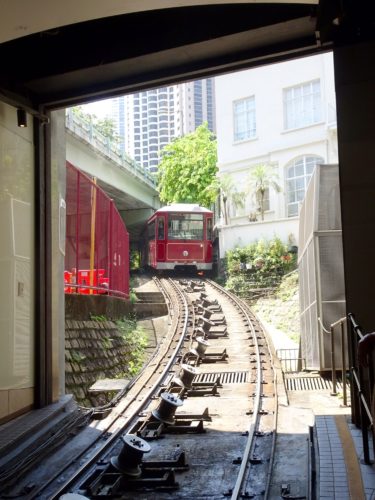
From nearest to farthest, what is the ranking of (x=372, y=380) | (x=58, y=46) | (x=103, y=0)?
(x=372, y=380) < (x=103, y=0) < (x=58, y=46)

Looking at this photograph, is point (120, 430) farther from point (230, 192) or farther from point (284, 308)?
point (230, 192)

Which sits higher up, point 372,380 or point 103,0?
point 103,0

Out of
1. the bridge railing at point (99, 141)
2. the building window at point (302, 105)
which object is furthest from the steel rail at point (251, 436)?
the building window at point (302, 105)

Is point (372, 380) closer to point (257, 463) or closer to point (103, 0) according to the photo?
point (257, 463)

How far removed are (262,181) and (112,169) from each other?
733 cm

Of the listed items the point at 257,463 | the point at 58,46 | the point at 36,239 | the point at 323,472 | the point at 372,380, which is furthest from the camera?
the point at 36,239

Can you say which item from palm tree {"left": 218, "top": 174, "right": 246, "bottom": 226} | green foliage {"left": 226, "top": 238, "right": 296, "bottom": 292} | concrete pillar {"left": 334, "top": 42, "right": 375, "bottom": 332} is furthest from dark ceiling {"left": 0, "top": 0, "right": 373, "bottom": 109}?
palm tree {"left": 218, "top": 174, "right": 246, "bottom": 226}

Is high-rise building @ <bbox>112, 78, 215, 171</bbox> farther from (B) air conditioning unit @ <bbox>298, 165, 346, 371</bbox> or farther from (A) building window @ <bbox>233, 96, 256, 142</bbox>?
(B) air conditioning unit @ <bbox>298, 165, 346, 371</bbox>

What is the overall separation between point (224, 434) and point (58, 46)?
4.92 meters

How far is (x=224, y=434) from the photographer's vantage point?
721 centimetres

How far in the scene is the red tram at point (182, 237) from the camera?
28547 millimetres

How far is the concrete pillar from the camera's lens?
18.1ft

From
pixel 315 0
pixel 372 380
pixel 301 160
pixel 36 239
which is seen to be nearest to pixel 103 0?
pixel 315 0

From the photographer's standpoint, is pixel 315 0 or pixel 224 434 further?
pixel 224 434
